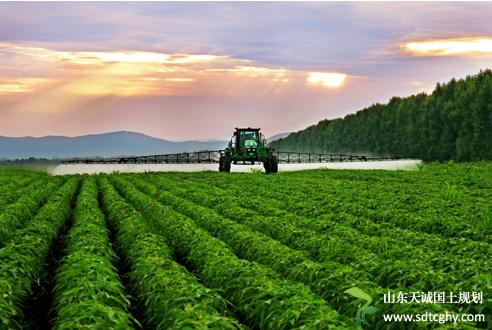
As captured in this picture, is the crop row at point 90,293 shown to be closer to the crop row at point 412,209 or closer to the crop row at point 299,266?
the crop row at point 299,266

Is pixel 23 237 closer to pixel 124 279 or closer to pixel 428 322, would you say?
pixel 124 279

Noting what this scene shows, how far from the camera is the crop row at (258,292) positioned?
505cm

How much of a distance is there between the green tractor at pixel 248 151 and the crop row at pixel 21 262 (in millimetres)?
24790

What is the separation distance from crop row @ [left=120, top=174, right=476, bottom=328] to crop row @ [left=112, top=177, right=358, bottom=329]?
27 cm

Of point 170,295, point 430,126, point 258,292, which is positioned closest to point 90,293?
point 170,295

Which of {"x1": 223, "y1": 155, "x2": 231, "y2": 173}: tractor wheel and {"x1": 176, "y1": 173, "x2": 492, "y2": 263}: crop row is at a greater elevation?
{"x1": 223, "y1": 155, "x2": 231, "y2": 173}: tractor wheel

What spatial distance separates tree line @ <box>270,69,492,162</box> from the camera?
63312 millimetres

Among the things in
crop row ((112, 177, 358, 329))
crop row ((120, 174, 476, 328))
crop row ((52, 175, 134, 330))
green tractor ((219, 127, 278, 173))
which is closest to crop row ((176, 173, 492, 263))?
crop row ((120, 174, 476, 328))

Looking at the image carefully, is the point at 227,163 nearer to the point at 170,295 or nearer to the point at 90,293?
the point at 170,295

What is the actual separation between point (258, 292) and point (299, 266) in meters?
1.32

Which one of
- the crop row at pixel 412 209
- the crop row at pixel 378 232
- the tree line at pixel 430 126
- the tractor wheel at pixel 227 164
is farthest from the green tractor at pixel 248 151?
the tree line at pixel 430 126

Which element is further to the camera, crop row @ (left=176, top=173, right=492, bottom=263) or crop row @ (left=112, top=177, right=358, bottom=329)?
crop row @ (left=176, top=173, right=492, bottom=263)

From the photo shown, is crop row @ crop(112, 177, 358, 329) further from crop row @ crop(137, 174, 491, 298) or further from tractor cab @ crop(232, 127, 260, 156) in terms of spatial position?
Answer: tractor cab @ crop(232, 127, 260, 156)

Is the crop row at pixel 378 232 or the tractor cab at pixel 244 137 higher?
the tractor cab at pixel 244 137
